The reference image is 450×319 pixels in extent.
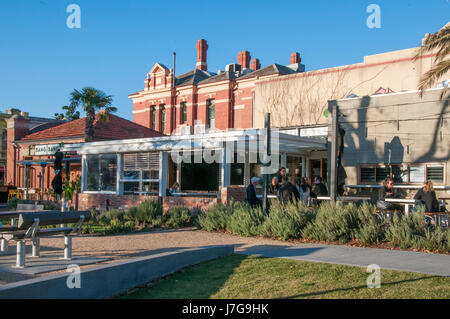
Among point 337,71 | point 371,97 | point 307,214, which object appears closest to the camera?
point 307,214

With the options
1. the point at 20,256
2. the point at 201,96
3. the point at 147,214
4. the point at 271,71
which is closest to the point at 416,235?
the point at 20,256

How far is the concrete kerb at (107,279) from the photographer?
510 cm

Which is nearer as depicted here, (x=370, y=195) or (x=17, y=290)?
(x=17, y=290)

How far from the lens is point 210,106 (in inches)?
1485

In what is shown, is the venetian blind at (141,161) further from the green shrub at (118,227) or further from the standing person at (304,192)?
the standing person at (304,192)

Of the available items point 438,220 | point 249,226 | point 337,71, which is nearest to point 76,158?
point 337,71

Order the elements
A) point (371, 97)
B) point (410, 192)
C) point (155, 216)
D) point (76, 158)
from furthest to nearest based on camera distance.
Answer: point (76, 158), point (371, 97), point (410, 192), point (155, 216)

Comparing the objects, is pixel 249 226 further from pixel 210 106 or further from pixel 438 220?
pixel 210 106

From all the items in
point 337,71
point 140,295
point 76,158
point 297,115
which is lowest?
point 140,295

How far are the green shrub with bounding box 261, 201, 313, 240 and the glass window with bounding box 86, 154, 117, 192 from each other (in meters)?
9.78

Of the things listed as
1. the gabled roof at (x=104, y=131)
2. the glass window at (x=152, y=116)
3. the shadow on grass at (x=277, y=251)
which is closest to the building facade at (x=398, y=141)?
the shadow on grass at (x=277, y=251)

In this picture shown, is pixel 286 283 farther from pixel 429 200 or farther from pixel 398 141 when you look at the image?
pixel 398 141

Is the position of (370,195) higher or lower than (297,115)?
lower

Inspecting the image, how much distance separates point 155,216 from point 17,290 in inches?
385
